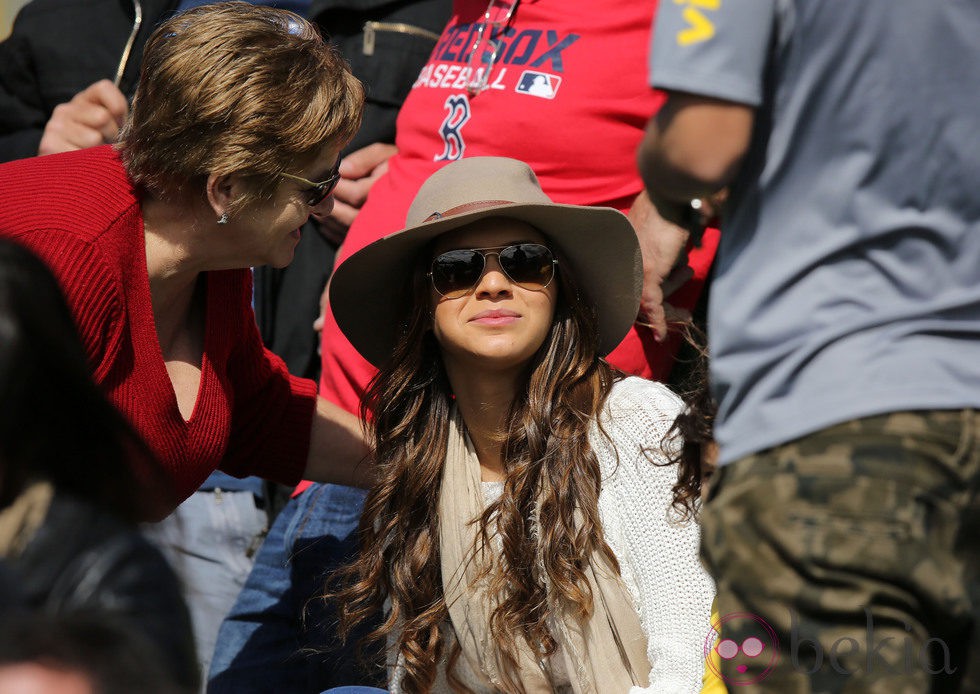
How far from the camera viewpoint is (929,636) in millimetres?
1421

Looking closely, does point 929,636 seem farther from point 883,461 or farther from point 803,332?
point 803,332

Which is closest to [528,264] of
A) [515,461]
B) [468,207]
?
[468,207]

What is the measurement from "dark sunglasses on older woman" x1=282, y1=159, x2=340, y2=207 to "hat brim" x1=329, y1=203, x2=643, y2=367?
0.15 meters

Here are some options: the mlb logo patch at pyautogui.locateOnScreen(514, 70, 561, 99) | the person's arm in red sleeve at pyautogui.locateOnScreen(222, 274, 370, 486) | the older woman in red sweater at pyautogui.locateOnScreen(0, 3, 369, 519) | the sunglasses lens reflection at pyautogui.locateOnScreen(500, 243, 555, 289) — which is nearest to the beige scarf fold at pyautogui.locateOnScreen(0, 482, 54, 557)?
the older woman in red sweater at pyautogui.locateOnScreen(0, 3, 369, 519)

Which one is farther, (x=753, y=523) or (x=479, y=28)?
(x=479, y=28)

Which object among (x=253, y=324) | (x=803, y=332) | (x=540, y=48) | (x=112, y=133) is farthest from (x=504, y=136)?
(x=803, y=332)

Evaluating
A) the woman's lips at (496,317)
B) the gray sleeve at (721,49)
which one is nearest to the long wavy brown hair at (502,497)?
the woman's lips at (496,317)

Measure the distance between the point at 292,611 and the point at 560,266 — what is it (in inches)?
47.4

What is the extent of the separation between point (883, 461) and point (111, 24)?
10.2 ft

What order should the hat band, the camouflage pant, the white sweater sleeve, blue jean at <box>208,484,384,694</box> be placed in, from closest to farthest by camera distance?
1. the camouflage pant
2. the white sweater sleeve
3. the hat band
4. blue jean at <box>208,484,384,694</box>

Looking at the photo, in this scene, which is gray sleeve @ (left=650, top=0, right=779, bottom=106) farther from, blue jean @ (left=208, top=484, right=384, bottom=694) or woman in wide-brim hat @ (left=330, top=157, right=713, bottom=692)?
blue jean @ (left=208, top=484, right=384, bottom=694)

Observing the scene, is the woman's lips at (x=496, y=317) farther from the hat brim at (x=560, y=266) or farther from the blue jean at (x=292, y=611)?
the blue jean at (x=292, y=611)

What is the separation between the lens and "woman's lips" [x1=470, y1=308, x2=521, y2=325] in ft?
8.68

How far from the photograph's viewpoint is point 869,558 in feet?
4.52
